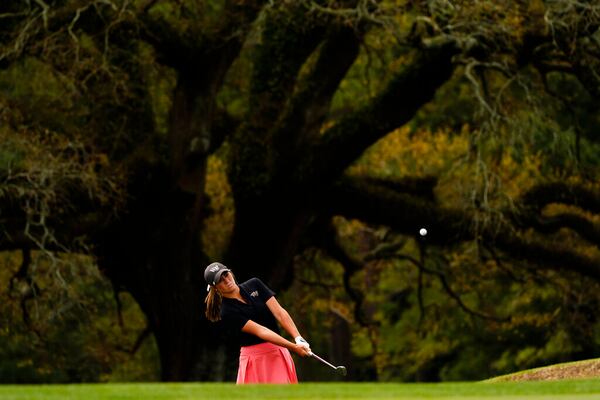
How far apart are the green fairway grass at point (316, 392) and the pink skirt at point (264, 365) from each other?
32 cm

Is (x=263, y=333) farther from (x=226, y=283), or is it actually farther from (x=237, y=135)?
(x=237, y=135)

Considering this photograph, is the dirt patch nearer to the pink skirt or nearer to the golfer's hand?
the pink skirt

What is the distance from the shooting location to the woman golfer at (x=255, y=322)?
406 inches

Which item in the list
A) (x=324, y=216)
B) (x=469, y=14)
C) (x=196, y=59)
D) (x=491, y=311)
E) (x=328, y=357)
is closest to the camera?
(x=469, y=14)

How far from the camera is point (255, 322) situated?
34.2ft

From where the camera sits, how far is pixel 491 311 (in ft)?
108

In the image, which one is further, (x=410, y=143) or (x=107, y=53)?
(x=410, y=143)

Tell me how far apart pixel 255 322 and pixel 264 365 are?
1.49 feet

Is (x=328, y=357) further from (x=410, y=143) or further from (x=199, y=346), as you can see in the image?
(x=199, y=346)

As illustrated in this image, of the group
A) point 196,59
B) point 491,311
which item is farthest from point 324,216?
point 491,311

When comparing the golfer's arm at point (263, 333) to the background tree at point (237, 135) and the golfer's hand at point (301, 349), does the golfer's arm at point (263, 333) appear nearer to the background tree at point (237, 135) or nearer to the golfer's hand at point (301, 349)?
the golfer's hand at point (301, 349)

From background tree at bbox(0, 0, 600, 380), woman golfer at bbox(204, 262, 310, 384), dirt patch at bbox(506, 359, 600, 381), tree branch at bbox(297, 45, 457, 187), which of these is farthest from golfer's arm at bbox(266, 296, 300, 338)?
tree branch at bbox(297, 45, 457, 187)

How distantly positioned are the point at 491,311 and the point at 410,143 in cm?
546

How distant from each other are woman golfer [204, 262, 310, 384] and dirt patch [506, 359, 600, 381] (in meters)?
4.51
